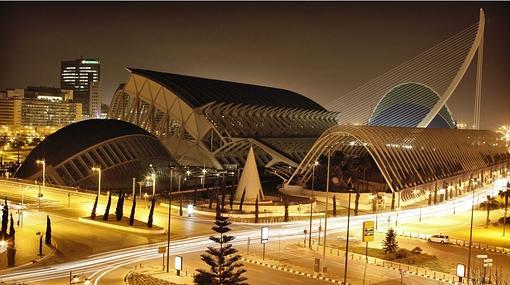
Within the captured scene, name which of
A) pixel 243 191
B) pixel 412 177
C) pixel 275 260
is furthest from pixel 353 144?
pixel 275 260

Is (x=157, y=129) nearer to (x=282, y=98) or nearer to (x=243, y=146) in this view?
(x=243, y=146)

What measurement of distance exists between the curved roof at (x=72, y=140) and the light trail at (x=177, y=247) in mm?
30992

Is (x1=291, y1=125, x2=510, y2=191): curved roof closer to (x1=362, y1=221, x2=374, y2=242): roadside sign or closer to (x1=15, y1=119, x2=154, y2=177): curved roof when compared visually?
(x1=15, y1=119, x2=154, y2=177): curved roof

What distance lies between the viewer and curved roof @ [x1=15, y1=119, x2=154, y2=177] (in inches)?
2741

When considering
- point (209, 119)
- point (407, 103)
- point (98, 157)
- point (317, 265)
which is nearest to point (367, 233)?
point (317, 265)

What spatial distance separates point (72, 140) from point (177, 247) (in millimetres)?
37425

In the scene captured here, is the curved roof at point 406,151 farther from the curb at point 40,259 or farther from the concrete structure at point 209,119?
the curb at point 40,259

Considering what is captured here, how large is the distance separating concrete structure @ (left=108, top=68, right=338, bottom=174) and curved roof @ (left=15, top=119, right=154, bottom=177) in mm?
16449

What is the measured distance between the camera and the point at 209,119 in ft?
312

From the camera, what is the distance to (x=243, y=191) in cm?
5859

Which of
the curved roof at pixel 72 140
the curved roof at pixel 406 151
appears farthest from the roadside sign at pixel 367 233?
the curved roof at pixel 72 140

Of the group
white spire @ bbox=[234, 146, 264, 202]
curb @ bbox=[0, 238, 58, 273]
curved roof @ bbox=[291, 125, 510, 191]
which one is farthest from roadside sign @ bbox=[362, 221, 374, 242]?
curved roof @ bbox=[291, 125, 510, 191]

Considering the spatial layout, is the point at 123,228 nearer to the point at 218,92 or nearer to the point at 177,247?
the point at 177,247

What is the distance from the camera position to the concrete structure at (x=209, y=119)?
95.1 m
